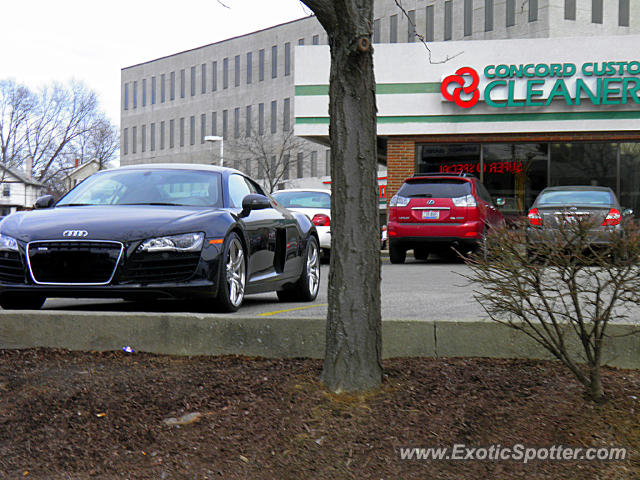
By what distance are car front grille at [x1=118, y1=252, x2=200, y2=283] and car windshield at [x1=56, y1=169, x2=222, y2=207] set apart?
99cm

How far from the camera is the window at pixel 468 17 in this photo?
52.6 m

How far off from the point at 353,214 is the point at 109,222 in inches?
110

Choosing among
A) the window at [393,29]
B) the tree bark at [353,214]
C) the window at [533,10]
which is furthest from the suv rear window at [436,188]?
the window at [393,29]

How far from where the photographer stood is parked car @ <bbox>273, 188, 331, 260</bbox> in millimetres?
15930

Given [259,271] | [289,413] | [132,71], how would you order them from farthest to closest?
1. [132,71]
2. [259,271]
3. [289,413]

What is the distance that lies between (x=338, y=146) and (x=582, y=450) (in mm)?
1815

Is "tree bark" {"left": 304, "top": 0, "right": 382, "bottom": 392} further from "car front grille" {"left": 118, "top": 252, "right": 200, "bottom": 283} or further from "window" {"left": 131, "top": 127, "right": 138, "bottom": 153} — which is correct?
"window" {"left": 131, "top": 127, "right": 138, "bottom": 153}

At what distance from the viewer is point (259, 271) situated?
758cm

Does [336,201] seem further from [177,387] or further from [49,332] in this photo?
[49,332]

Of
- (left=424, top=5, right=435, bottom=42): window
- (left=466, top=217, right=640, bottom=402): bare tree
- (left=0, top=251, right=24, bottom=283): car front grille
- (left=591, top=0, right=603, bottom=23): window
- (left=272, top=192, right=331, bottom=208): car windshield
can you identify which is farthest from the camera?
(left=424, top=5, right=435, bottom=42): window

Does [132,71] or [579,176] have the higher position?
[132,71]

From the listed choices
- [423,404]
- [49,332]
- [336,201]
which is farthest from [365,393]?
[49,332]

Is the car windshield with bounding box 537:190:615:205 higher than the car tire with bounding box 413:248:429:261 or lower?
higher

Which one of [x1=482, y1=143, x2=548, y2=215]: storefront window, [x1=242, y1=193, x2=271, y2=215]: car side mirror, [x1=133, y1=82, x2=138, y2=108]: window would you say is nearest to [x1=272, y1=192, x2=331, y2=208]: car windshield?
[x1=482, y1=143, x2=548, y2=215]: storefront window
